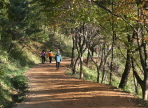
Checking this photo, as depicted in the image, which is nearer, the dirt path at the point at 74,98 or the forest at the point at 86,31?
the dirt path at the point at 74,98

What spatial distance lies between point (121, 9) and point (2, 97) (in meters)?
6.45

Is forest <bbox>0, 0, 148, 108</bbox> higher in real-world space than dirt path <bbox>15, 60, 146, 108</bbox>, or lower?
higher

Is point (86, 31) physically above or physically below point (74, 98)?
above

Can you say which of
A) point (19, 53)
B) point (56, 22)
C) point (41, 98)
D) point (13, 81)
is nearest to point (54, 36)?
point (19, 53)

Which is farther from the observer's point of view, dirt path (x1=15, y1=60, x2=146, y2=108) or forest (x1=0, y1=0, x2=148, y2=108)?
forest (x1=0, y1=0, x2=148, y2=108)

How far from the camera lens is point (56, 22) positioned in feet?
48.4

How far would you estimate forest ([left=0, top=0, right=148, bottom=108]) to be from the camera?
895 cm

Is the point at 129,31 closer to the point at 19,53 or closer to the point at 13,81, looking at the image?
the point at 13,81

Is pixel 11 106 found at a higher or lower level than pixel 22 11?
lower

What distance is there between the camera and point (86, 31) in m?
16.0

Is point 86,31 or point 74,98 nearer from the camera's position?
point 74,98

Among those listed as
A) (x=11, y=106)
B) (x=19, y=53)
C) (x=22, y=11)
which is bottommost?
(x=11, y=106)

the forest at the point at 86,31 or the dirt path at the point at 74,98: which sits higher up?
the forest at the point at 86,31

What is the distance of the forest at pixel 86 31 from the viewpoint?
352 inches
